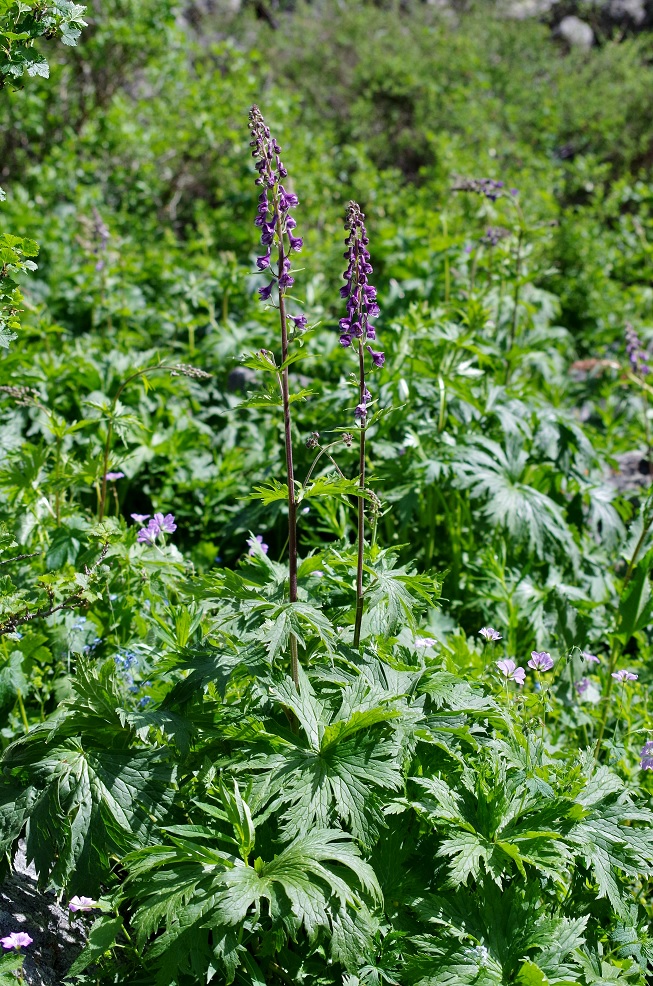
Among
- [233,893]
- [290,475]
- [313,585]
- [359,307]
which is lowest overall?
[233,893]

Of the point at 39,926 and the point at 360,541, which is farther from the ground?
the point at 360,541

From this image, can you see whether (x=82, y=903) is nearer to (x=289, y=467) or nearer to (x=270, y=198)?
(x=289, y=467)

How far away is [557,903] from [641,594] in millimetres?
1337

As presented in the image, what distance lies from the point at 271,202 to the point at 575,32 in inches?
579

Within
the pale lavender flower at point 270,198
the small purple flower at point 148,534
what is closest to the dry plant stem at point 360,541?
the pale lavender flower at point 270,198

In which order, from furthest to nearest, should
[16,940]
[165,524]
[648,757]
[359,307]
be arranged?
1. [165,524]
2. [648,757]
3. [359,307]
4. [16,940]

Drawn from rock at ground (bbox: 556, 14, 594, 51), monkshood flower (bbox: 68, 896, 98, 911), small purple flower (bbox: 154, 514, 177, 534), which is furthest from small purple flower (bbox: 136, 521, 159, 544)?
rock at ground (bbox: 556, 14, 594, 51)

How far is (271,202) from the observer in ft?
7.59

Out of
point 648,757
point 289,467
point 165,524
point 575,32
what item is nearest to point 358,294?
point 289,467

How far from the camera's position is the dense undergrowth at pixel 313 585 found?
212 centimetres

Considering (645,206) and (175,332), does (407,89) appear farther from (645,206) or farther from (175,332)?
(175,332)

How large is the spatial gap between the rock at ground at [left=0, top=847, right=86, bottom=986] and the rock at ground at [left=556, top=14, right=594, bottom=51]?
15.2 m

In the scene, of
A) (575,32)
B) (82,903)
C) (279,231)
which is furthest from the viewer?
(575,32)

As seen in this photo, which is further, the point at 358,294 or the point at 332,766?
the point at 358,294
